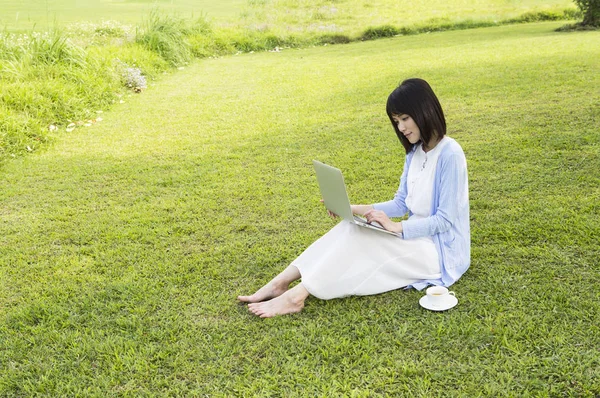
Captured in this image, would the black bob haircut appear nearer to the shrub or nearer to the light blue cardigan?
the light blue cardigan

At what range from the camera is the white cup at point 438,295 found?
291 centimetres

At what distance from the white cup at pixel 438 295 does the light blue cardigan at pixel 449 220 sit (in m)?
0.13

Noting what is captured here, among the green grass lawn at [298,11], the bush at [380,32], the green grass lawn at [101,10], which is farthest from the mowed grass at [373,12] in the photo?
the green grass lawn at [101,10]

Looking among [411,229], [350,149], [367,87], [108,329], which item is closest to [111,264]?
[108,329]

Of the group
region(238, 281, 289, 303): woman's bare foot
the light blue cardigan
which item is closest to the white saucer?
the light blue cardigan

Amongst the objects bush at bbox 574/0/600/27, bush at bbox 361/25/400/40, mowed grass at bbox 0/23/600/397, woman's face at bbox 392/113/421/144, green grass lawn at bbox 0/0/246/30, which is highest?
green grass lawn at bbox 0/0/246/30

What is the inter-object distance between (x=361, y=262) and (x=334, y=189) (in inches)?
15.7

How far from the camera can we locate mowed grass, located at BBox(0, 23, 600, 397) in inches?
100

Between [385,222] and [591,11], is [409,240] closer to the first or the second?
[385,222]

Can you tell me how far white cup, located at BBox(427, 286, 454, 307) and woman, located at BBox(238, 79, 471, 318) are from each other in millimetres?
139

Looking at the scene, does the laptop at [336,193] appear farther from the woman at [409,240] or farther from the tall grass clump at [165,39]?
the tall grass clump at [165,39]

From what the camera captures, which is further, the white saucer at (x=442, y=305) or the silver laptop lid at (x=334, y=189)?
the white saucer at (x=442, y=305)

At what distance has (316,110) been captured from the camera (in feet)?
24.2

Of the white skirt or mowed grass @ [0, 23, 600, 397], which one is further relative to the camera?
the white skirt
